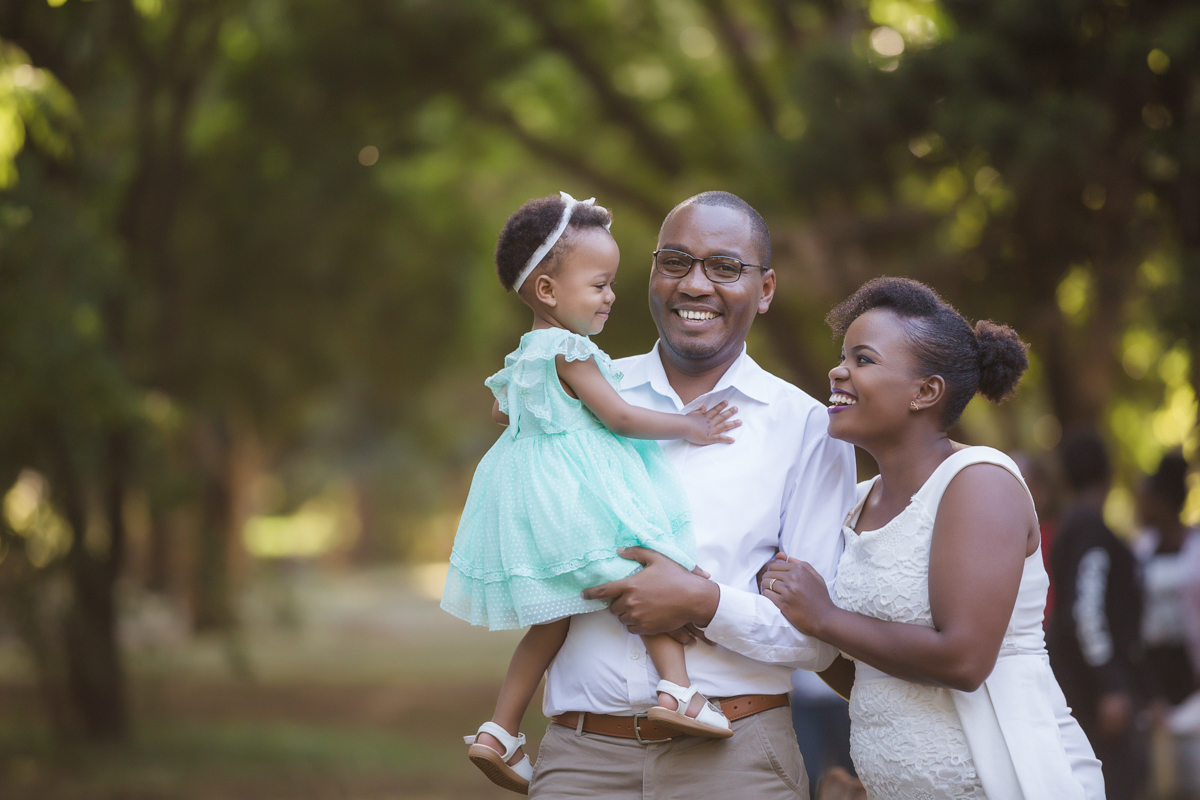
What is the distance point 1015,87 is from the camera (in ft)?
20.8

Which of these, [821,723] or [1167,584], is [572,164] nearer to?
[1167,584]

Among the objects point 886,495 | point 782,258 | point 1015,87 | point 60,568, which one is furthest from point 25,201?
point 886,495

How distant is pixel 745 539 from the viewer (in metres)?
3.12

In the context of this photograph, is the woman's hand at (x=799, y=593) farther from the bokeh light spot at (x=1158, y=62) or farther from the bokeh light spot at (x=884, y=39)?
the bokeh light spot at (x=884, y=39)

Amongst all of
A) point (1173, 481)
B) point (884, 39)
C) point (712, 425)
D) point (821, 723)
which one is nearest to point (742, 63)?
point (884, 39)

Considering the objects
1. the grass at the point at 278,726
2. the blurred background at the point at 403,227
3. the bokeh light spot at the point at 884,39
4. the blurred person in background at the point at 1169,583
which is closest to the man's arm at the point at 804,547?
the blurred background at the point at 403,227

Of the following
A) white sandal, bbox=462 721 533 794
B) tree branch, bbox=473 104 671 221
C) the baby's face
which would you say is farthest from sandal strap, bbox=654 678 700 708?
tree branch, bbox=473 104 671 221

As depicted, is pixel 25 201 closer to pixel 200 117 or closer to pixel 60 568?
pixel 60 568

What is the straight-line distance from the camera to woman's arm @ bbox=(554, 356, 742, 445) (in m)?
3.15

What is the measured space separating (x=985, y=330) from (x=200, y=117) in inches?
437

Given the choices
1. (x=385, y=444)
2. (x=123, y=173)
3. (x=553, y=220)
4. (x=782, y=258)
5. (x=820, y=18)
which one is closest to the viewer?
(x=553, y=220)

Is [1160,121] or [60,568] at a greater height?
[1160,121]

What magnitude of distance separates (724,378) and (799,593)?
663 millimetres

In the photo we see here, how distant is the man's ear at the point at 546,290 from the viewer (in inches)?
132
